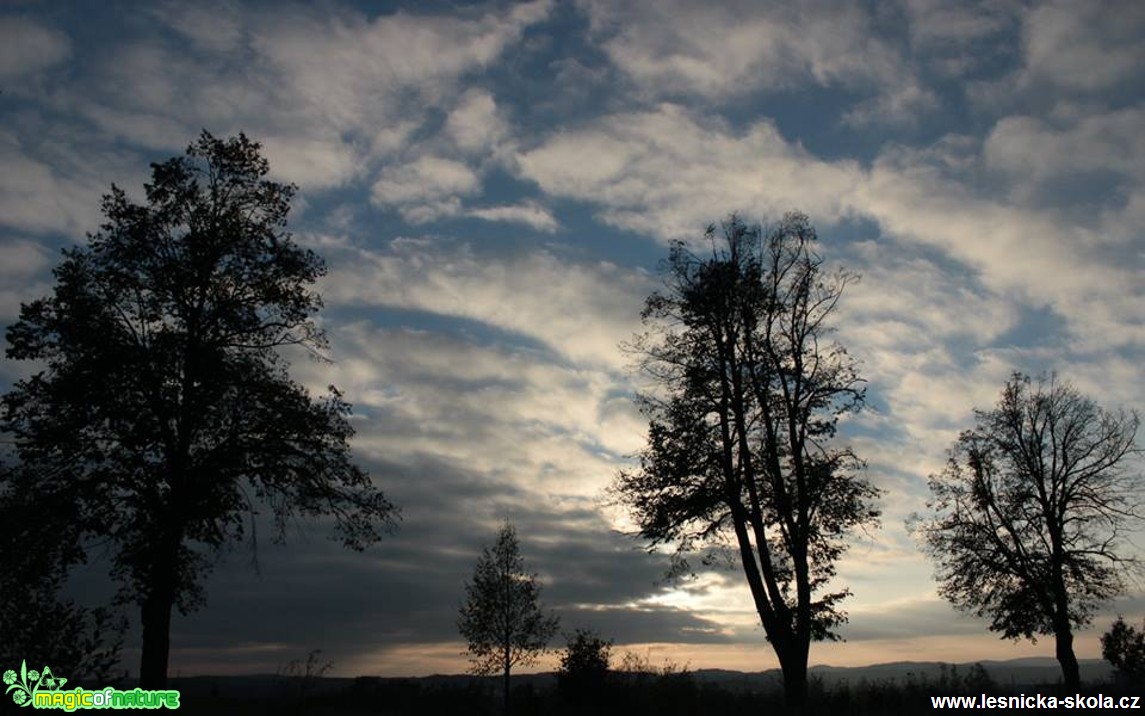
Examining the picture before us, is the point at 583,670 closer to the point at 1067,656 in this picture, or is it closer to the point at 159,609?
the point at 159,609

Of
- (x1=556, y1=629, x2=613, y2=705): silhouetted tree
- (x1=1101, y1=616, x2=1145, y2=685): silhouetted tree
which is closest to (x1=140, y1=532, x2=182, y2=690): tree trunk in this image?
(x1=556, y1=629, x2=613, y2=705): silhouetted tree

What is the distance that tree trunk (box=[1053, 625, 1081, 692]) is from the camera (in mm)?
34431

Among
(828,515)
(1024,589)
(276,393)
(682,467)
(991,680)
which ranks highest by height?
(276,393)

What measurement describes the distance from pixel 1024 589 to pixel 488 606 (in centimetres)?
2700

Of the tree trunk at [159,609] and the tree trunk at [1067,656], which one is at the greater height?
the tree trunk at [159,609]

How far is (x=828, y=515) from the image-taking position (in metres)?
21.0

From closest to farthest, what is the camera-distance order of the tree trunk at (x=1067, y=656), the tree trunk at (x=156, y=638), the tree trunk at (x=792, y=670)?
the tree trunk at (x=156, y=638) < the tree trunk at (x=792, y=670) < the tree trunk at (x=1067, y=656)

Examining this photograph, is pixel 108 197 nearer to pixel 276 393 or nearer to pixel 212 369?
pixel 212 369

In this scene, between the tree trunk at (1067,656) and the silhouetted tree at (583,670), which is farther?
the tree trunk at (1067,656)

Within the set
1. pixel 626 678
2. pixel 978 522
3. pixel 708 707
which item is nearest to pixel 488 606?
pixel 626 678

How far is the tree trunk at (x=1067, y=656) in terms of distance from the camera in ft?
113

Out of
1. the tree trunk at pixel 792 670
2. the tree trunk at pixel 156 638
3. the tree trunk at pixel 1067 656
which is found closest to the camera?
the tree trunk at pixel 156 638

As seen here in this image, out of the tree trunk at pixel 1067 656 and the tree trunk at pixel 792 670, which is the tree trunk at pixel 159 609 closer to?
the tree trunk at pixel 792 670

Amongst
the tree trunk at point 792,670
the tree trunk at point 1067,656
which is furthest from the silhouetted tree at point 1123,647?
the tree trunk at point 792,670
